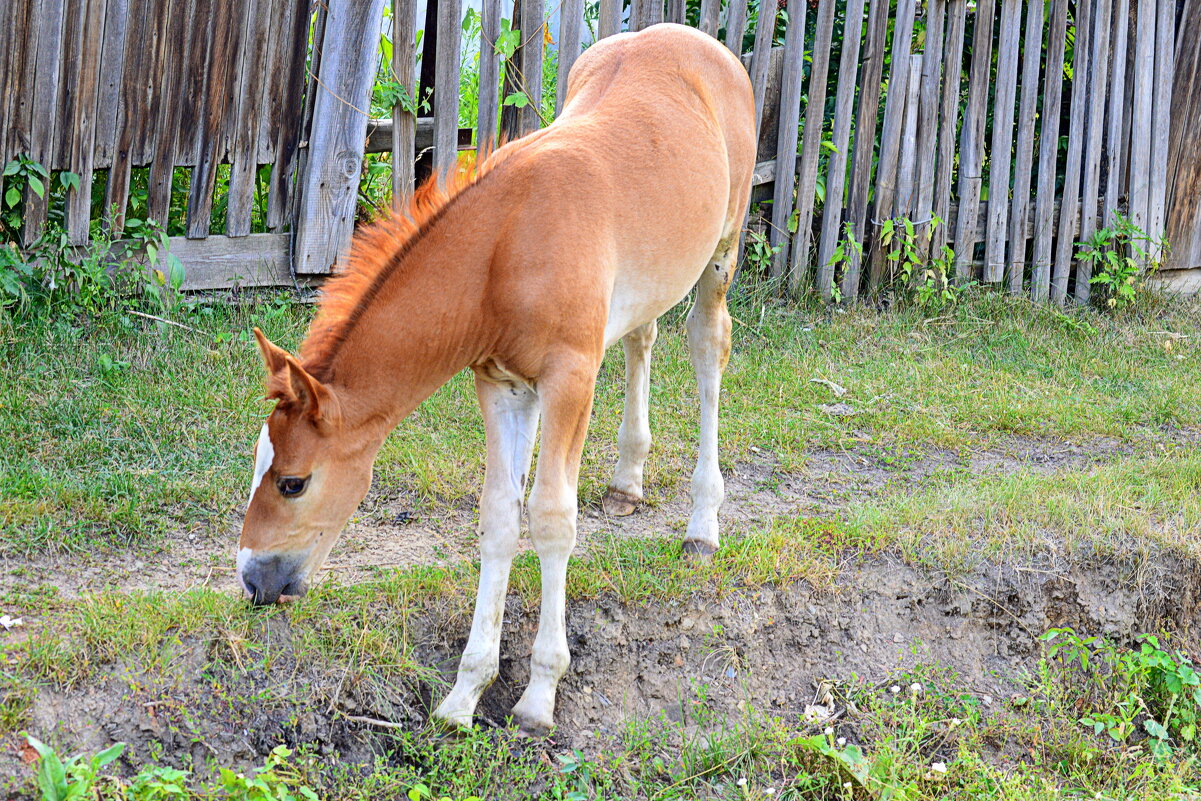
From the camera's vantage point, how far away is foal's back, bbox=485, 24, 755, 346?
3.25 meters

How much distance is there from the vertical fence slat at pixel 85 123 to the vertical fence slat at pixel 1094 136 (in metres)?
6.31

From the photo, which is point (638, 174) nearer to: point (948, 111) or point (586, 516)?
point (586, 516)

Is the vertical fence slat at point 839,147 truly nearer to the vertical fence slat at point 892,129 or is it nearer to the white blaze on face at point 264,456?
the vertical fence slat at point 892,129

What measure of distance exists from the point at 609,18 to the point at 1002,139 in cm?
288

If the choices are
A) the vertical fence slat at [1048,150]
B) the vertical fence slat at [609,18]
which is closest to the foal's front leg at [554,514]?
the vertical fence slat at [609,18]

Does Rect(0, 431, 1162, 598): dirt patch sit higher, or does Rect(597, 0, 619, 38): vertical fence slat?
Rect(597, 0, 619, 38): vertical fence slat

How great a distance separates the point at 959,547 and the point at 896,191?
365 cm

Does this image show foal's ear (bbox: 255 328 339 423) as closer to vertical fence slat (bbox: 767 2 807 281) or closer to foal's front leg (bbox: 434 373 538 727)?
foal's front leg (bbox: 434 373 538 727)

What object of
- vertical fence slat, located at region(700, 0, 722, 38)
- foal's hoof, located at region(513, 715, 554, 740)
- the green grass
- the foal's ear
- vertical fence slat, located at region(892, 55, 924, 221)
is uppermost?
vertical fence slat, located at region(700, 0, 722, 38)

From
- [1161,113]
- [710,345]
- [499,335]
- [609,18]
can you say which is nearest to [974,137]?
[1161,113]

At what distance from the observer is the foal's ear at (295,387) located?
2.78 meters

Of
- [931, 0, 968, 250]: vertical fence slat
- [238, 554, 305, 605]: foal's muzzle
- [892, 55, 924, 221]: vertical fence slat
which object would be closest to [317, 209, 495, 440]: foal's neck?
[238, 554, 305, 605]: foal's muzzle

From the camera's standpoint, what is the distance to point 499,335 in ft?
10.5

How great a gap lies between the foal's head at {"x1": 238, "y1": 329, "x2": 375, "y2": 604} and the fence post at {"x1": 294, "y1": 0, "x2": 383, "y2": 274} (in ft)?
10.6
